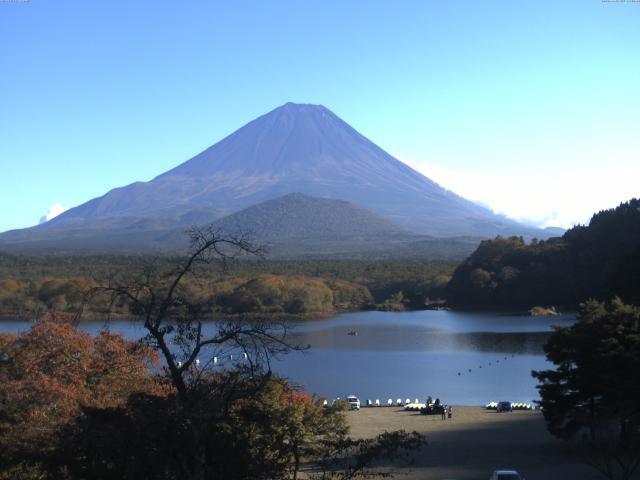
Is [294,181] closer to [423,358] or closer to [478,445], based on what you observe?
[423,358]

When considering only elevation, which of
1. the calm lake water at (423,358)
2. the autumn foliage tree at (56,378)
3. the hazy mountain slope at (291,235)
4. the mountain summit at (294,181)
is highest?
the mountain summit at (294,181)

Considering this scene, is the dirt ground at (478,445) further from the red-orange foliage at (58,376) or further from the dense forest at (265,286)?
the dense forest at (265,286)

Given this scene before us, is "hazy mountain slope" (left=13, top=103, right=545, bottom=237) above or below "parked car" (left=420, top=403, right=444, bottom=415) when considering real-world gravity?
above

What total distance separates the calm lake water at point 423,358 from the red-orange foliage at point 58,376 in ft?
16.8

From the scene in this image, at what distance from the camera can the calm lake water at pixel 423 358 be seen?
22.2 metres

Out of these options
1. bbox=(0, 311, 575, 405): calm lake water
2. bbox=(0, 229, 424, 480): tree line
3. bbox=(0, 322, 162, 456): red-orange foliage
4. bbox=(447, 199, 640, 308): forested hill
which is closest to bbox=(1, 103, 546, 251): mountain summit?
bbox=(447, 199, 640, 308): forested hill

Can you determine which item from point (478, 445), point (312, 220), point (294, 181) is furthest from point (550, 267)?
point (294, 181)

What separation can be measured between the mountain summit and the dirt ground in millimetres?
112511

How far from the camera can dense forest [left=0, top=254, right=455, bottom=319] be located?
4394 cm

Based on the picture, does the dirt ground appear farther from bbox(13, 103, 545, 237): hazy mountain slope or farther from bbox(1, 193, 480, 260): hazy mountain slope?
bbox(13, 103, 545, 237): hazy mountain slope

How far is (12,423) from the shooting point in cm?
812

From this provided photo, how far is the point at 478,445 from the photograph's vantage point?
44.0 ft

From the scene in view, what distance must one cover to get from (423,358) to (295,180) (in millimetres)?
117885

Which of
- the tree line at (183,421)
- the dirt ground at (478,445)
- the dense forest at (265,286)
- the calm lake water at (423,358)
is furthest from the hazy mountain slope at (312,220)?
the tree line at (183,421)
